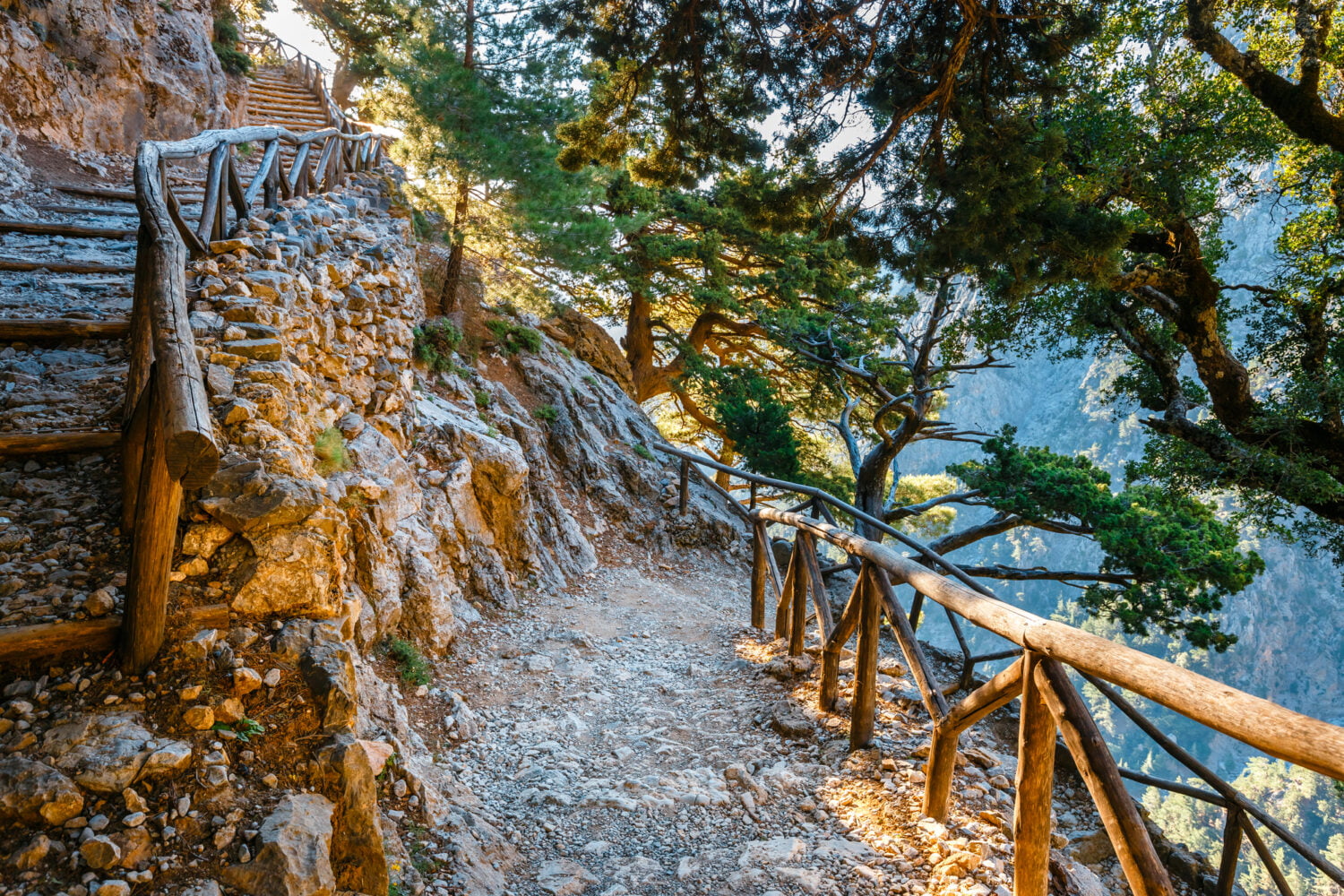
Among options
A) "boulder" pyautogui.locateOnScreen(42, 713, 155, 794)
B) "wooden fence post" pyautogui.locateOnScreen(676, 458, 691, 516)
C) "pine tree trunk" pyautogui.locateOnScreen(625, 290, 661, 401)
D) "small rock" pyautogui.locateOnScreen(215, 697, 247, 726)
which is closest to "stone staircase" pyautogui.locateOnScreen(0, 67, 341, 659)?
"boulder" pyautogui.locateOnScreen(42, 713, 155, 794)

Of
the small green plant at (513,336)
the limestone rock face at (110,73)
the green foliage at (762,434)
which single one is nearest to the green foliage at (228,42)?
the limestone rock face at (110,73)

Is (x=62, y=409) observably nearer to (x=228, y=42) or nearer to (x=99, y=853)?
(x=99, y=853)

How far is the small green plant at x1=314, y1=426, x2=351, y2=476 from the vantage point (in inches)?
159

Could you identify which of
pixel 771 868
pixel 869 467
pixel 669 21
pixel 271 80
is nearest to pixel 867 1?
pixel 669 21

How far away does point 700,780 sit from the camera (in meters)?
3.32

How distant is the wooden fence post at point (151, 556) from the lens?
2021 mm

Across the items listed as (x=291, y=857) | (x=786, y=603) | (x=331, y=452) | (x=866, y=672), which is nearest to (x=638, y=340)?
(x=786, y=603)

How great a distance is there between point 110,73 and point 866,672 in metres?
12.5

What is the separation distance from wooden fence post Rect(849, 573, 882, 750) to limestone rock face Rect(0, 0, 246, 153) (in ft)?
34.3

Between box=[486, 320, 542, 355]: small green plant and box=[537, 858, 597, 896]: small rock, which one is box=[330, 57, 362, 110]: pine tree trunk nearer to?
box=[486, 320, 542, 355]: small green plant

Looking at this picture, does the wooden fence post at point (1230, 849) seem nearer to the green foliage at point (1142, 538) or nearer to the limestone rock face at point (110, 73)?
the green foliage at point (1142, 538)

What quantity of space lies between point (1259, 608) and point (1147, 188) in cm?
8660

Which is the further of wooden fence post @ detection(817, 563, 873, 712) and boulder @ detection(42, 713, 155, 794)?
wooden fence post @ detection(817, 563, 873, 712)

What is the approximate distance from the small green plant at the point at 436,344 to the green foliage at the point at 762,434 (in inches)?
222
